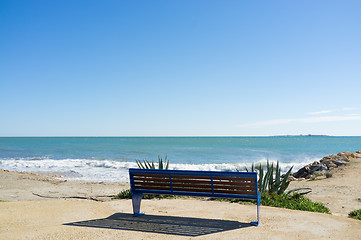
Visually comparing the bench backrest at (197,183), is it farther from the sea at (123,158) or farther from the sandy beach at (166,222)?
the sea at (123,158)

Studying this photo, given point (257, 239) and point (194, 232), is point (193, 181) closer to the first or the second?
point (194, 232)

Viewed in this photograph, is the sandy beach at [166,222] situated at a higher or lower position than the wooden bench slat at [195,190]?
lower

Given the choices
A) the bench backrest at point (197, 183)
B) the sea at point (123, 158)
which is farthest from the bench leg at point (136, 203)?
the sea at point (123, 158)

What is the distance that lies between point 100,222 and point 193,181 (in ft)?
5.62

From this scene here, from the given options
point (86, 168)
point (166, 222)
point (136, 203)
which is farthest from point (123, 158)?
point (166, 222)

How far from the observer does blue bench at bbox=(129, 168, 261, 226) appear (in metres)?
4.87

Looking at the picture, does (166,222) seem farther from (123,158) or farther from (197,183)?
(123,158)

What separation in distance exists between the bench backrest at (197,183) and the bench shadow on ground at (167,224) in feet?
1.46

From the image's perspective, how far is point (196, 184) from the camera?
17.1 feet

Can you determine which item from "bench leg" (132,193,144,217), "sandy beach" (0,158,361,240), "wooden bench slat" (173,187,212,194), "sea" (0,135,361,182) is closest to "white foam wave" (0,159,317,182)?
"sea" (0,135,361,182)

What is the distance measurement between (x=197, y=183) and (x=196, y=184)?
3cm

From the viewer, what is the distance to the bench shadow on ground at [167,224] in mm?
4453

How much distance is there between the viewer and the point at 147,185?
551 centimetres

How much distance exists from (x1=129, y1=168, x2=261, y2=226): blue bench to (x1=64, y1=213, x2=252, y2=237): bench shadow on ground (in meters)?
0.35
